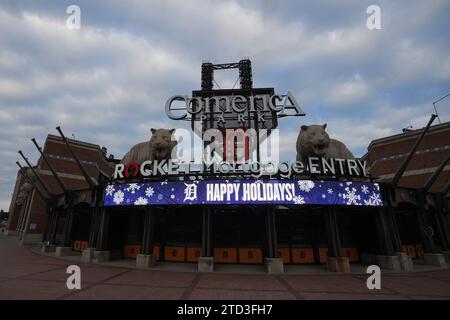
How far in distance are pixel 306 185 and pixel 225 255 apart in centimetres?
996

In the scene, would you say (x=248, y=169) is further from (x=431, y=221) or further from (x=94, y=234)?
(x=431, y=221)

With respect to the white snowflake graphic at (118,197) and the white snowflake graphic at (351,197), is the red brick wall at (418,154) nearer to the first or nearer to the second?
the white snowflake graphic at (351,197)

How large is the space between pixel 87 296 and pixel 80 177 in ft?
133

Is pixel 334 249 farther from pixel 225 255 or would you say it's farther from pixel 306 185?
pixel 225 255

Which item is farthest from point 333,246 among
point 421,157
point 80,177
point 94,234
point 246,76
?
point 80,177

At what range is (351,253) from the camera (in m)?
22.2

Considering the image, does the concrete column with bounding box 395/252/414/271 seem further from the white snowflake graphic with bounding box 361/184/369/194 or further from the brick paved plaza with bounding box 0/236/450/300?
the white snowflake graphic with bounding box 361/184/369/194

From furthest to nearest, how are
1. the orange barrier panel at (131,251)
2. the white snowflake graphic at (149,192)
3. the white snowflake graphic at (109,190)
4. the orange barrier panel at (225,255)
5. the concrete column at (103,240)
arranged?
the orange barrier panel at (131,251)
the orange barrier panel at (225,255)
the white snowflake graphic at (109,190)
the concrete column at (103,240)
the white snowflake graphic at (149,192)

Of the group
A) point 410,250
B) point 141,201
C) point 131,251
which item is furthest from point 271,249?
point 410,250

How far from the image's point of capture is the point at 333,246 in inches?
718

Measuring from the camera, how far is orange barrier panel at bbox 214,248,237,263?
21328 mm

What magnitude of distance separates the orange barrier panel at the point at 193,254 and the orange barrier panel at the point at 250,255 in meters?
3.95

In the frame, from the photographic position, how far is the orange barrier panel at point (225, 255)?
2133 centimetres

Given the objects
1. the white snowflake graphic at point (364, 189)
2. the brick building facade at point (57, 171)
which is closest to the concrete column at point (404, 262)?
the white snowflake graphic at point (364, 189)
